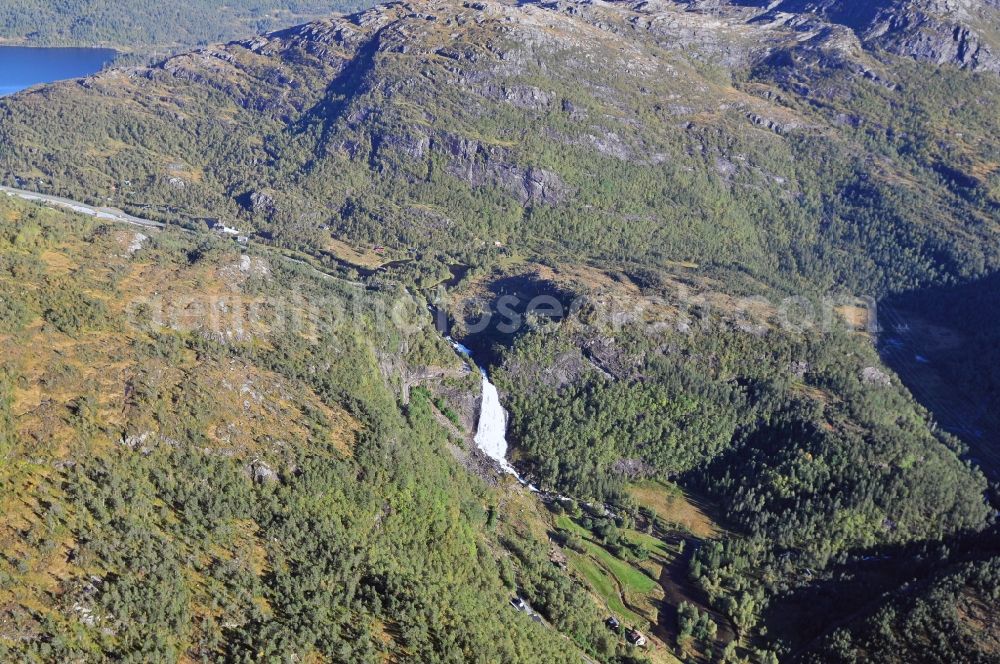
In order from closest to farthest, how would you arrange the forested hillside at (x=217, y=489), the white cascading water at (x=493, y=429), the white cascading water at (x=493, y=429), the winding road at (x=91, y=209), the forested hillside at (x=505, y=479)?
the forested hillside at (x=217, y=489) → the forested hillside at (x=505, y=479) → the white cascading water at (x=493, y=429) → the white cascading water at (x=493, y=429) → the winding road at (x=91, y=209)

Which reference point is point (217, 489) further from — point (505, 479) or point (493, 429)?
point (493, 429)

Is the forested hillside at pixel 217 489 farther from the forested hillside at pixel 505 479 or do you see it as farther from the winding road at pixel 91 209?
the winding road at pixel 91 209

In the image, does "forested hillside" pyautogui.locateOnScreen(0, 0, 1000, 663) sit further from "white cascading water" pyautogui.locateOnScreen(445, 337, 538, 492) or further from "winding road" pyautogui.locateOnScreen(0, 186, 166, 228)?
"winding road" pyautogui.locateOnScreen(0, 186, 166, 228)

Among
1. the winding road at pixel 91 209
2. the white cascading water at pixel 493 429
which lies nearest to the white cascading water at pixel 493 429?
the white cascading water at pixel 493 429

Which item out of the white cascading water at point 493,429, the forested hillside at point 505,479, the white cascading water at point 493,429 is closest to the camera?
the forested hillside at point 505,479

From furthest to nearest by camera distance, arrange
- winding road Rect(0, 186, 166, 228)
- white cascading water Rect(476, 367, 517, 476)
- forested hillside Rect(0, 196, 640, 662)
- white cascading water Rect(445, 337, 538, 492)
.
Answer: winding road Rect(0, 186, 166, 228)
white cascading water Rect(476, 367, 517, 476)
white cascading water Rect(445, 337, 538, 492)
forested hillside Rect(0, 196, 640, 662)

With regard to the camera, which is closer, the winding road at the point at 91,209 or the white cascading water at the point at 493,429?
the white cascading water at the point at 493,429

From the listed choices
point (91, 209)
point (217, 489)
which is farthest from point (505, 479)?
point (91, 209)

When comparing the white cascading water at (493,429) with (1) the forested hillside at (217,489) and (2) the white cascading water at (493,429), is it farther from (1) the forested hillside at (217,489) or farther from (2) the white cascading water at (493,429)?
(1) the forested hillside at (217,489)

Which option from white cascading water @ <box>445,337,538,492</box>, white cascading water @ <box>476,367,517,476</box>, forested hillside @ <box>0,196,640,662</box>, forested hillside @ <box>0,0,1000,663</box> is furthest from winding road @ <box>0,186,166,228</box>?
white cascading water @ <box>476,367,517,476</box>

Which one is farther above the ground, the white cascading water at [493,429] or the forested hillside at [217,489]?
the forested hillside at [217,489]

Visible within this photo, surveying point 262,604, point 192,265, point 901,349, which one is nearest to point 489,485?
point 262,604
